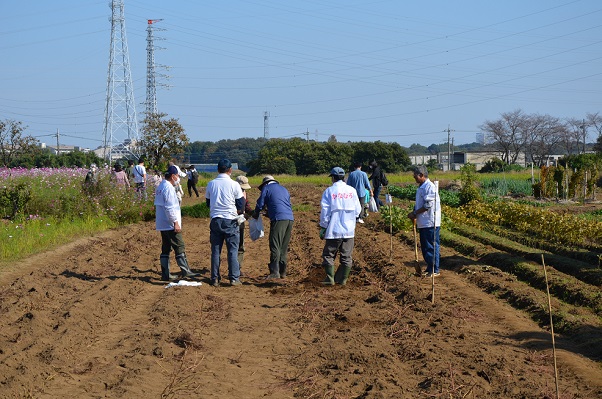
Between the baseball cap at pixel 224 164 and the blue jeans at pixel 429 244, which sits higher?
the baseball cap at pixel 224 164

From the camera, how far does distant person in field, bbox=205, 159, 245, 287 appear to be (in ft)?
37.7

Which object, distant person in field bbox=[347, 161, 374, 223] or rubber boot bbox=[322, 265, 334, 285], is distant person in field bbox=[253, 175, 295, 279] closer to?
rubber boot bbox=[322, 265, 334, 285]

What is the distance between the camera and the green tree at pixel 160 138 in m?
36.6

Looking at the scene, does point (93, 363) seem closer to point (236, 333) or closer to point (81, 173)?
point (236, 333)

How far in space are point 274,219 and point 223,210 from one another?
41.1 inches

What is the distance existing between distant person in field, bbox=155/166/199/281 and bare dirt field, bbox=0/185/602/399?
0.45 meters

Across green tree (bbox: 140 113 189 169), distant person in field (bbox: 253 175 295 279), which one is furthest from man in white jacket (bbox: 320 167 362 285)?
green tree (bbox: 140 113 189 169)

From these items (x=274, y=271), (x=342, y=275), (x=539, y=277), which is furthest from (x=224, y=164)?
(x=539, y=277)

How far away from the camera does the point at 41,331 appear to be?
27.9ft

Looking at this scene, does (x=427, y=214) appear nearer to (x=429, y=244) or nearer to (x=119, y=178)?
(x=429, y=244)

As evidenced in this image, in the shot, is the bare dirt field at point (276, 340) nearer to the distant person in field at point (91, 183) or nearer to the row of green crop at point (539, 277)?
the row of green crop at point (539, 277)

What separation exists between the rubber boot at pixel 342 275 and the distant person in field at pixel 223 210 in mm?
1650

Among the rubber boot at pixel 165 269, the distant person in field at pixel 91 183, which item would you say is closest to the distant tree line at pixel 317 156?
the distant person in field at pixel 91 183

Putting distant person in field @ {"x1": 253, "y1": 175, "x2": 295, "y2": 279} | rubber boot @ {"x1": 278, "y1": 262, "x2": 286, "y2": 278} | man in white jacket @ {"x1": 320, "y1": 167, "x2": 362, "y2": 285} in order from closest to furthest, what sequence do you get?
man in white jacket @ {"x1": 320, "y1": 167, "x2": 362, "y2": 285} → distant person in field @ {"x1": 253, "y1": 175, "x2": 295, "y2": 279} → rubber boot @ {"x1": 278, "y1": 262, "x2": 286, "y2": 278}
